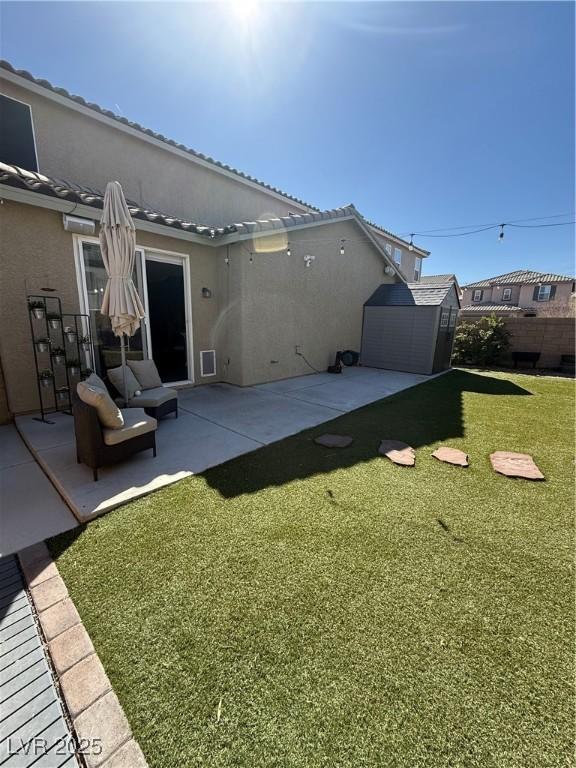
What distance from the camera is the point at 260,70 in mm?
7406

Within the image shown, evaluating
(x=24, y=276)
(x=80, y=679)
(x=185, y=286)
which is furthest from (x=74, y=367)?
(x=80, y=679)

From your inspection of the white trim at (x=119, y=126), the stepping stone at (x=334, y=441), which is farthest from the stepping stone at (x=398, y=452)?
the white trim at (x=119, y=126)

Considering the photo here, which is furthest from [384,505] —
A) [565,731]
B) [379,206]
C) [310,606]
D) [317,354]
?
[379,206]

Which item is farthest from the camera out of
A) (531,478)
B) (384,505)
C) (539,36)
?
(539,36)

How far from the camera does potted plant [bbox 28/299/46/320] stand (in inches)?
199

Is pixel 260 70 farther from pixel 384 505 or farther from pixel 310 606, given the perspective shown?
pixel 310 606

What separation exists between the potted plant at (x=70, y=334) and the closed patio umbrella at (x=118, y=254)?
1.59 metres

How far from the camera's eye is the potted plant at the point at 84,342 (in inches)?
230

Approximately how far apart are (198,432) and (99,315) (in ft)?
10.8

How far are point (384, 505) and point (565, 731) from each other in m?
1.91

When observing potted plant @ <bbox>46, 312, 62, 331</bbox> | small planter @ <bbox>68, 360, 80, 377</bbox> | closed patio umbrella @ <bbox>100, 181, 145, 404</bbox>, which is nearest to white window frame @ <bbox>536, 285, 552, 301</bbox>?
closed patio umbrella @ <bbox>100, 181, 145, 404</bbox>

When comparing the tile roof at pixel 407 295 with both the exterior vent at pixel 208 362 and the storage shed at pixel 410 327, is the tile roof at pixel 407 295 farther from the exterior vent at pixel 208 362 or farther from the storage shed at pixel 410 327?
the exterior vent at pixel 208 362

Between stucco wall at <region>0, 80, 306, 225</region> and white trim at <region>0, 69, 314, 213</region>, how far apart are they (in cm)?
9

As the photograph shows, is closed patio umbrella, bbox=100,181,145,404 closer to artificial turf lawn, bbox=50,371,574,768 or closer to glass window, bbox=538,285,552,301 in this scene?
artificial turf lawn, bbox=50,371,574,768
